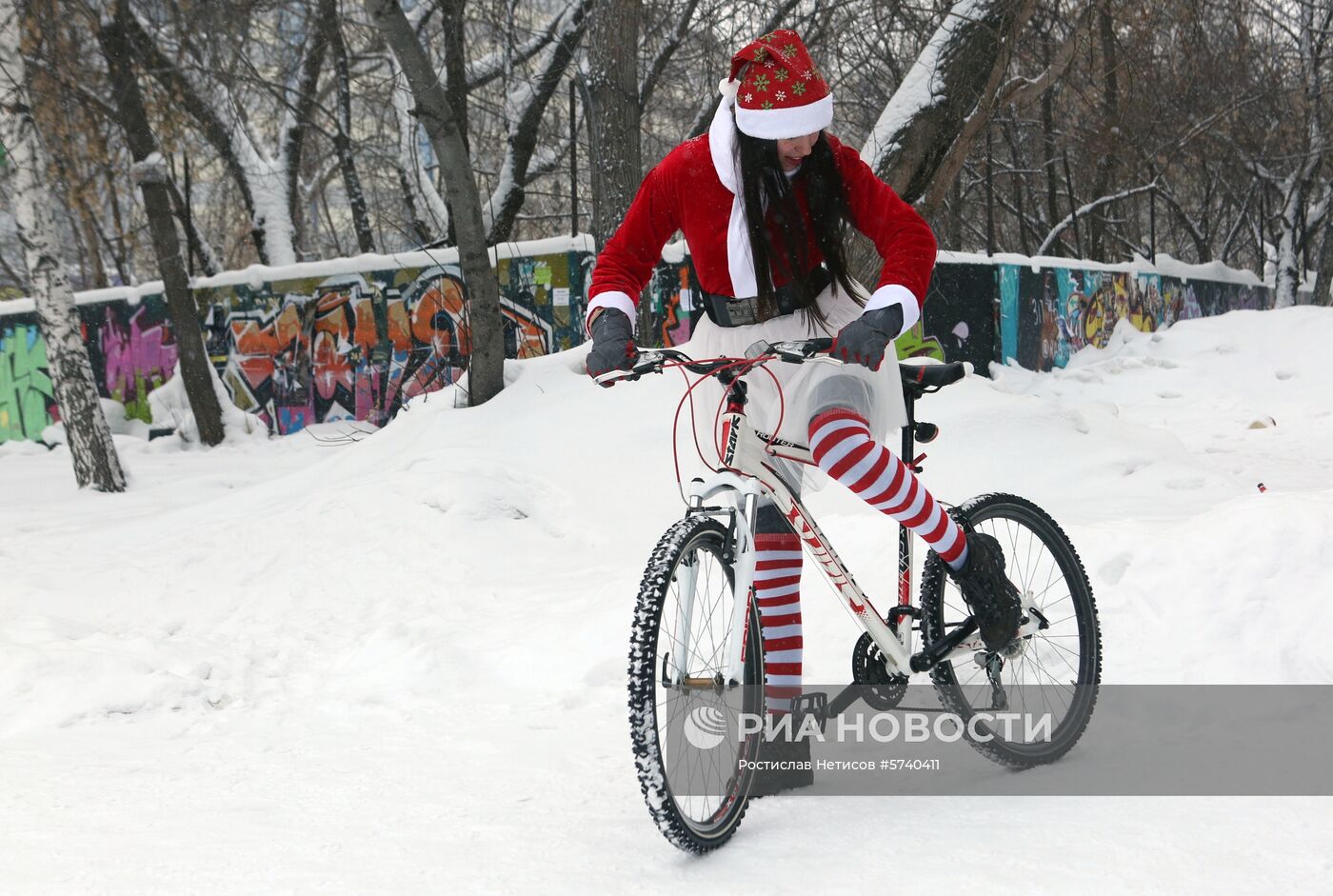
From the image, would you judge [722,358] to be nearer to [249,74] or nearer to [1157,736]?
[1157,736]

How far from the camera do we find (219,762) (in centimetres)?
333

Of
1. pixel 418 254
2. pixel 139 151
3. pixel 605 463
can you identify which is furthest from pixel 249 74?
pixel 605 463

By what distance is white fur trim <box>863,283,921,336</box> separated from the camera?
8.16 feet

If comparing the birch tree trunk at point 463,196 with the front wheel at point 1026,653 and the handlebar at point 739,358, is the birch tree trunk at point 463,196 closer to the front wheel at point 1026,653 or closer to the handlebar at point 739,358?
the front wheel at point 1026,653

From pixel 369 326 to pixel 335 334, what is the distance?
0.53m

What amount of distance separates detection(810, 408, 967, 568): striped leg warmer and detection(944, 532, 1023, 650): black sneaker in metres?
0.18

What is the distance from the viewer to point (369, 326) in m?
14.0

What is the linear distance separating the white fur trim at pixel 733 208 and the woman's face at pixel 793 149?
0.11m

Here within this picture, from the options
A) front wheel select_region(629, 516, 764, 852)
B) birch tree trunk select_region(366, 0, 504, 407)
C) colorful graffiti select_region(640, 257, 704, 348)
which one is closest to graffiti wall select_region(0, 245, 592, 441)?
colorful graffiti select_region(640, 257, 704, 348)

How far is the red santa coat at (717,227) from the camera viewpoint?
8.79ft

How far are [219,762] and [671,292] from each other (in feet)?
32.6

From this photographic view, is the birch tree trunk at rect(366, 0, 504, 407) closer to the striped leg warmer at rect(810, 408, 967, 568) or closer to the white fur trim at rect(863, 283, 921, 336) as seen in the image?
the striped leg warmer at rect(810, 408, 967, 568)

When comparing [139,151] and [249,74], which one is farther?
Answer: [139,151]

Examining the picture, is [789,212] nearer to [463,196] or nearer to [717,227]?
[717,227]
